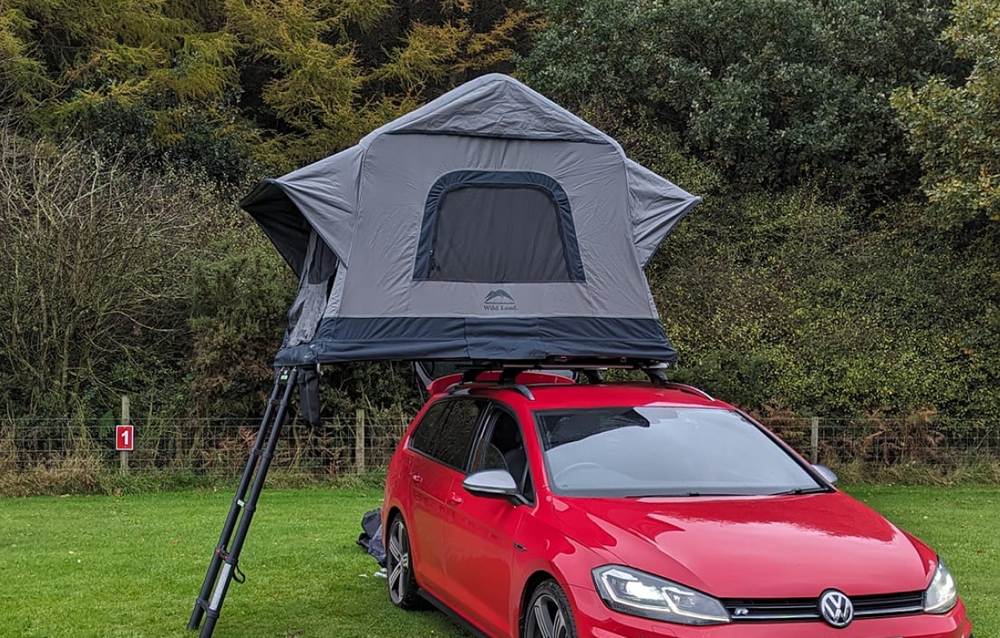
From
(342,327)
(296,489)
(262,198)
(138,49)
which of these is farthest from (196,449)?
(138,49)

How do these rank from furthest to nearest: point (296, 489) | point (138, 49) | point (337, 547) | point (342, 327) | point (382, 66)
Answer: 1. point (382, 66)
2. point (138, 49)
3. point (296, 489)
4. point (337, 547)
5. point (342, 327)

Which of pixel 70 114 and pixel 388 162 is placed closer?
pixel 388 162

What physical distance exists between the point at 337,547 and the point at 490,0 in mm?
20366

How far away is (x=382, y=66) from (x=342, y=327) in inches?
800

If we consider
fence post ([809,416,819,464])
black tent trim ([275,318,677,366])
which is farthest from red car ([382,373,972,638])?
fence post ([809,416,819,464])

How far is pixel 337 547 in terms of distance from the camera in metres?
10.0

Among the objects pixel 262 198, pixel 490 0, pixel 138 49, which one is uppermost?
pixel 490 0

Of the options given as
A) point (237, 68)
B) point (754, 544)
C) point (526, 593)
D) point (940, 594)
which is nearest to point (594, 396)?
point (526, 593)

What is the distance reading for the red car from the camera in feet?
14.9

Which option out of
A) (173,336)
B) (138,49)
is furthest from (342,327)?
(138,49)

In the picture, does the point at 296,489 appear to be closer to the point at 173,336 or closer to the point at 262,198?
the point at 173,336

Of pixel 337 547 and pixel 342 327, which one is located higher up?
pixel 342 327

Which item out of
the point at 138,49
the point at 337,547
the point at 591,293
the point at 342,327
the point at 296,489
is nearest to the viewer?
the point at 342,327

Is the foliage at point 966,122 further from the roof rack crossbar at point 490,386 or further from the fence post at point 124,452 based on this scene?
the fence post at point 124,452
